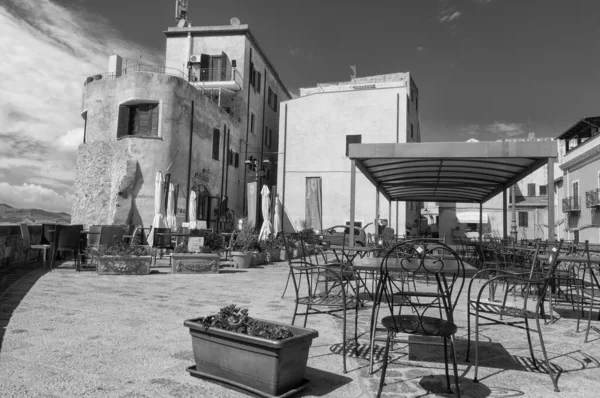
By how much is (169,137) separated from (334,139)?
34.0ft

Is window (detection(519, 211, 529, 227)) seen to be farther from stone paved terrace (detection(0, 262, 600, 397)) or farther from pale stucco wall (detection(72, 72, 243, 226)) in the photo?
stone paved terrace (detection(0, 262, 600, 397))

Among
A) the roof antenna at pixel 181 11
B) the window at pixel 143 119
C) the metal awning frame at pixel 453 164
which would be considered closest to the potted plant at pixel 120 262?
the metal awning frame at pixel 453 164

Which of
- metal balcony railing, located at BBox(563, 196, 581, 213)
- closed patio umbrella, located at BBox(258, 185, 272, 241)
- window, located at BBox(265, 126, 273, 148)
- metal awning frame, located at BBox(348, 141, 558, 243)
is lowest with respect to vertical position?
closed patio umbrella, located at BBox(258, 185, 272, 241)

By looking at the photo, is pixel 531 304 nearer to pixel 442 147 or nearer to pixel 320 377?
pixel 320 377

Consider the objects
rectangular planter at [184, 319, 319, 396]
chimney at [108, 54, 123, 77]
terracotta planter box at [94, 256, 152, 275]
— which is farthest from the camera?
chimney at [108, 54, 123, 77]

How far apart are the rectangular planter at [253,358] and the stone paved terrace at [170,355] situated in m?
0.13

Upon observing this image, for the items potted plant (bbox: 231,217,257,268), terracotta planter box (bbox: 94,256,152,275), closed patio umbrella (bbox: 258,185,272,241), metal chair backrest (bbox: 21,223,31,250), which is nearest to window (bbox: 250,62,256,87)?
closed patio umbrella (bbox: 258,185,272,241)

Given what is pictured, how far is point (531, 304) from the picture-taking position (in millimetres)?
3938

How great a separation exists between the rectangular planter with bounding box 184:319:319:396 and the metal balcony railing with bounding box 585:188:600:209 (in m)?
23.2

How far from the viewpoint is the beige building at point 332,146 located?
78.1ft

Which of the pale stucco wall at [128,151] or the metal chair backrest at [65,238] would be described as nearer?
the metal chair backrest at [65,238]

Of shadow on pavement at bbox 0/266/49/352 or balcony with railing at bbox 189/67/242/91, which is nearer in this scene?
shadow on pavement at bbox 0/266/49/352

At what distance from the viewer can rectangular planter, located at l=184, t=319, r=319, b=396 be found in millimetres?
2592

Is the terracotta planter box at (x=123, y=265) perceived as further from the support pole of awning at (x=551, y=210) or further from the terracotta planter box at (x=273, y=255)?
the support pole of awning at (x=551, y=210)
